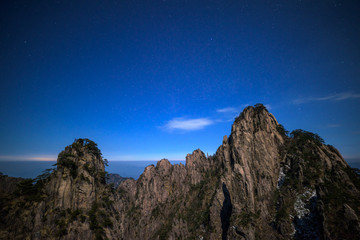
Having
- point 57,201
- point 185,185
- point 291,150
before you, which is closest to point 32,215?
point 57,201

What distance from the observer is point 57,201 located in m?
29.0

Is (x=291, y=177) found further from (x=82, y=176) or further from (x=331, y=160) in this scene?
(x=82, y=176)

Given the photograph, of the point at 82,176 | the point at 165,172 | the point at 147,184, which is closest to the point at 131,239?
the point at 147,184

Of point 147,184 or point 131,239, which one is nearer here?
point 131,239

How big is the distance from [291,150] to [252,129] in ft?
61.2

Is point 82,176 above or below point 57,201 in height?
above

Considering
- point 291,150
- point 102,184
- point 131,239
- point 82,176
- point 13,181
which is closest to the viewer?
point 82,176

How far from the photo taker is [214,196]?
221 feet

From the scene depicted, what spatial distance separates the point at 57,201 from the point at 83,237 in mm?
9069

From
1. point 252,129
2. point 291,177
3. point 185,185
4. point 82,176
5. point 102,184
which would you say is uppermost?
point 252,129

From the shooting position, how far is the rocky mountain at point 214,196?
1121 inches

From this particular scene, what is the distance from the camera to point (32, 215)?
26.3m

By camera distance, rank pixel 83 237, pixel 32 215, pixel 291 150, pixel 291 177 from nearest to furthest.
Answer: pixel 32 215 < pixel 83 237 < pixel 291 177 < pixel 291 150

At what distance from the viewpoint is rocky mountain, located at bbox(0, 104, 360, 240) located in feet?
93.5
